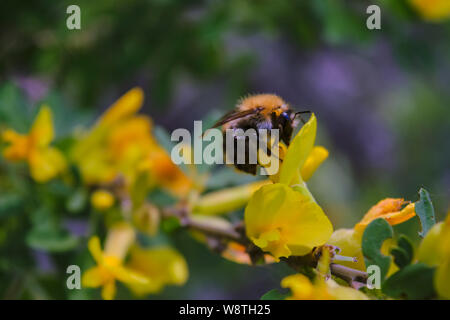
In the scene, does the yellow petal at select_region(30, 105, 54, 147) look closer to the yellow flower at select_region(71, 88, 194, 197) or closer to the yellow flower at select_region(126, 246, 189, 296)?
the yellow flower at select_region(71, 88, 194, 197)

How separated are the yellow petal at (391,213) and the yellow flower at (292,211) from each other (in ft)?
0.26

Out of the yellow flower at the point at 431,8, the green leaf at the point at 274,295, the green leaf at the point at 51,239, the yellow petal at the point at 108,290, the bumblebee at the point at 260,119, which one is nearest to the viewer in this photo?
the green leaf at the point at 274,295

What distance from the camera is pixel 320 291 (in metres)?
0.64

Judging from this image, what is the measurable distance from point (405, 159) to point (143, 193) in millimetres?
2561

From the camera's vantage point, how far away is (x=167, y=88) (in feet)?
5.96

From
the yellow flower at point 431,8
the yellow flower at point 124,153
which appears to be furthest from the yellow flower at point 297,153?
the yellow flower at point 431,8

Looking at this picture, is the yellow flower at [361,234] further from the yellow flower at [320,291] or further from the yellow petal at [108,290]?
the yellow petal at [108,290]

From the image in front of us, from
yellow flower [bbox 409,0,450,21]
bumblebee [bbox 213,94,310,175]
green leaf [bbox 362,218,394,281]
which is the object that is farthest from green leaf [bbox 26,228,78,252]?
→ yellow flower [bbox 409,0,450,21]

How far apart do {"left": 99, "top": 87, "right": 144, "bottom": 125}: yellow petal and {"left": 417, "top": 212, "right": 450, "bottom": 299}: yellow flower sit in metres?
0.74

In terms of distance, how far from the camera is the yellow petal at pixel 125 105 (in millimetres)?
1168

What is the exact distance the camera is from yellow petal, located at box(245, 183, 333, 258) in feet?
2.21

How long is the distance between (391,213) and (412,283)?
107 mm
